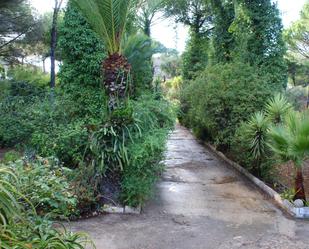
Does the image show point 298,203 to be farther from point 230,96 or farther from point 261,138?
point 230,96

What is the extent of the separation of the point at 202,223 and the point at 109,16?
4.00 metres

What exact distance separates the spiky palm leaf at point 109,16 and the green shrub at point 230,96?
14.0ft

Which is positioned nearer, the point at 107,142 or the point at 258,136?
the point at 107,142

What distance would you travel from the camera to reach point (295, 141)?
20.6 ft

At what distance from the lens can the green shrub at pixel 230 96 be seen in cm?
984

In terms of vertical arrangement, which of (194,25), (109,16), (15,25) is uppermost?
(194,25)

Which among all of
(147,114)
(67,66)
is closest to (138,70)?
(67,66)

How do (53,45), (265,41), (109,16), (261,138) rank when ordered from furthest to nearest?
(53,45) → (265,41) → (261,138) → (109,16)

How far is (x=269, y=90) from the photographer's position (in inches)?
394

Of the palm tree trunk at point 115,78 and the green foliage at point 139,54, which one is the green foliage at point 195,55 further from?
the palm tree trunk at point 115,78

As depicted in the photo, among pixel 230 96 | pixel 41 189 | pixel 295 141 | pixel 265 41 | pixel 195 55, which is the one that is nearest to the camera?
pixel 41 189

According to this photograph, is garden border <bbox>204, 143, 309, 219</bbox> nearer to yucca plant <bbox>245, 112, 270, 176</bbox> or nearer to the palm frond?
yucca plant <bbox>245, 112, 270, 176</bbox>

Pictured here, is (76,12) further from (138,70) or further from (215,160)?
(215,160)

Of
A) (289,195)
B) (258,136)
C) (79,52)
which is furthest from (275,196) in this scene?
(79,52)
